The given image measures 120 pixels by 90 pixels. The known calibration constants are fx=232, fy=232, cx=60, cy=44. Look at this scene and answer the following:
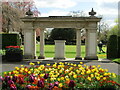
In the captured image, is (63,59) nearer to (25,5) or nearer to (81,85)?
(81,85)

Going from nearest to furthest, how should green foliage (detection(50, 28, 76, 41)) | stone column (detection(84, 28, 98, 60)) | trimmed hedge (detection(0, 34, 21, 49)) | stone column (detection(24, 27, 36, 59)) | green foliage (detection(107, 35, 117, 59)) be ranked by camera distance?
1. stone column (detection(84, 28, 98, 60))
2. stone column (detection(24, 27, 36, 59))
3. green foliage (detection(107, 35, 117, 59))
4. trimmed hedge (detection(0, 34, 21, 49))
5. green foliage (detection(50, 28, 76, 41))

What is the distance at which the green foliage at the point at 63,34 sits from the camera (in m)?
48.0

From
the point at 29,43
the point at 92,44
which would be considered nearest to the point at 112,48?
the point at 92,44

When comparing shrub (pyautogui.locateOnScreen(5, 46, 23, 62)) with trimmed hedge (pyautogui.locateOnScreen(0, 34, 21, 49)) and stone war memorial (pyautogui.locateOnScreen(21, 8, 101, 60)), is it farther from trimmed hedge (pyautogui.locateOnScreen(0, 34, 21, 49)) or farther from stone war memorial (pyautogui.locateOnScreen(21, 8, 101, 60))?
trimmed hedge (pyautogui.locateOnScreen(0, 34, 21, 49))

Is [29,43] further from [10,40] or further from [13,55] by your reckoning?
[10,40]

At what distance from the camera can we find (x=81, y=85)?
20.4 feet

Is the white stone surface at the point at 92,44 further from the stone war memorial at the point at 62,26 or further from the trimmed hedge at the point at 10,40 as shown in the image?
the trimmed hedge at the point at 10,40

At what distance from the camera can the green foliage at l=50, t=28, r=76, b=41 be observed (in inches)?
1889

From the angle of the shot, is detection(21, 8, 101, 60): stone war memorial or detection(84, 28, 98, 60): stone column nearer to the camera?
detection(21, 8, 101, 60): stone war memorial

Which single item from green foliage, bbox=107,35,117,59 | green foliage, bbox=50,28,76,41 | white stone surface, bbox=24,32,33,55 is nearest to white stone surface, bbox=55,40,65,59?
A: white stone surface, bbox=24,32,33,55

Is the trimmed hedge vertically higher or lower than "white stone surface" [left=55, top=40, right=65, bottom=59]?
higher

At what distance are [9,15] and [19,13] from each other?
1.52m

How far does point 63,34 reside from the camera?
49.0m

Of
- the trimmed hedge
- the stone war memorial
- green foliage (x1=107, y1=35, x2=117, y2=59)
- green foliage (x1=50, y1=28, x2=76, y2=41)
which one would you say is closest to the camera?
the stone war memorial
